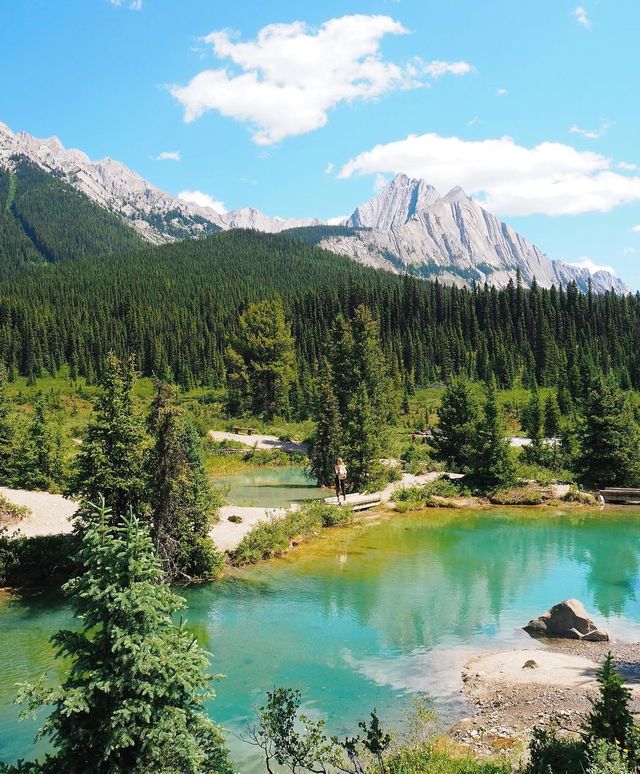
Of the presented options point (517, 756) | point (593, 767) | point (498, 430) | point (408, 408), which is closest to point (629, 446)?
point (498, 430)

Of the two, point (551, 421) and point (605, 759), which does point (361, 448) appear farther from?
point (605, 759)

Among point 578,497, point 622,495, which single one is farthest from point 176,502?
point 622,495

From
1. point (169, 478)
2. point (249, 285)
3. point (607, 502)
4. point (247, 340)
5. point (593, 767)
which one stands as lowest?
point (607, 502)

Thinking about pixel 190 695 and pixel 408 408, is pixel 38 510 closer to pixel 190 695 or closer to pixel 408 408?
pixel 190 695

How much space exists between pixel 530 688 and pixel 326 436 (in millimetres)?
32390

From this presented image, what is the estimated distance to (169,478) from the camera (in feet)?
74.1

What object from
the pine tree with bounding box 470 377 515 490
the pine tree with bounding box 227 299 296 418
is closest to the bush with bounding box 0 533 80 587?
the pine tree with bounding box 470 377 515 490

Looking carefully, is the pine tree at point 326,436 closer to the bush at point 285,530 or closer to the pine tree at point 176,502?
the bush at point 285,530

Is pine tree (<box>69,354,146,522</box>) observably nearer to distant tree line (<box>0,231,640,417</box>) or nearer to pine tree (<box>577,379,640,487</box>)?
pine tree (<box>577,379,640,487</box>)

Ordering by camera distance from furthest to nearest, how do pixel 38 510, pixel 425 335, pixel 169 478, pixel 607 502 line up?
pixel 425 335, pixel 607 502, pixel 38 510, pixel 169 478

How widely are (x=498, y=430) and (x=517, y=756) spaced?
109ft

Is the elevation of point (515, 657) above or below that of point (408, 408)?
below

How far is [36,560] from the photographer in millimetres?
Result: 24328

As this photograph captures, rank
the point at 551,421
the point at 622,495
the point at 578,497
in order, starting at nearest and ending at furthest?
1. the point at 578,497
2. the point at 622,495
3. the point at 551,421
